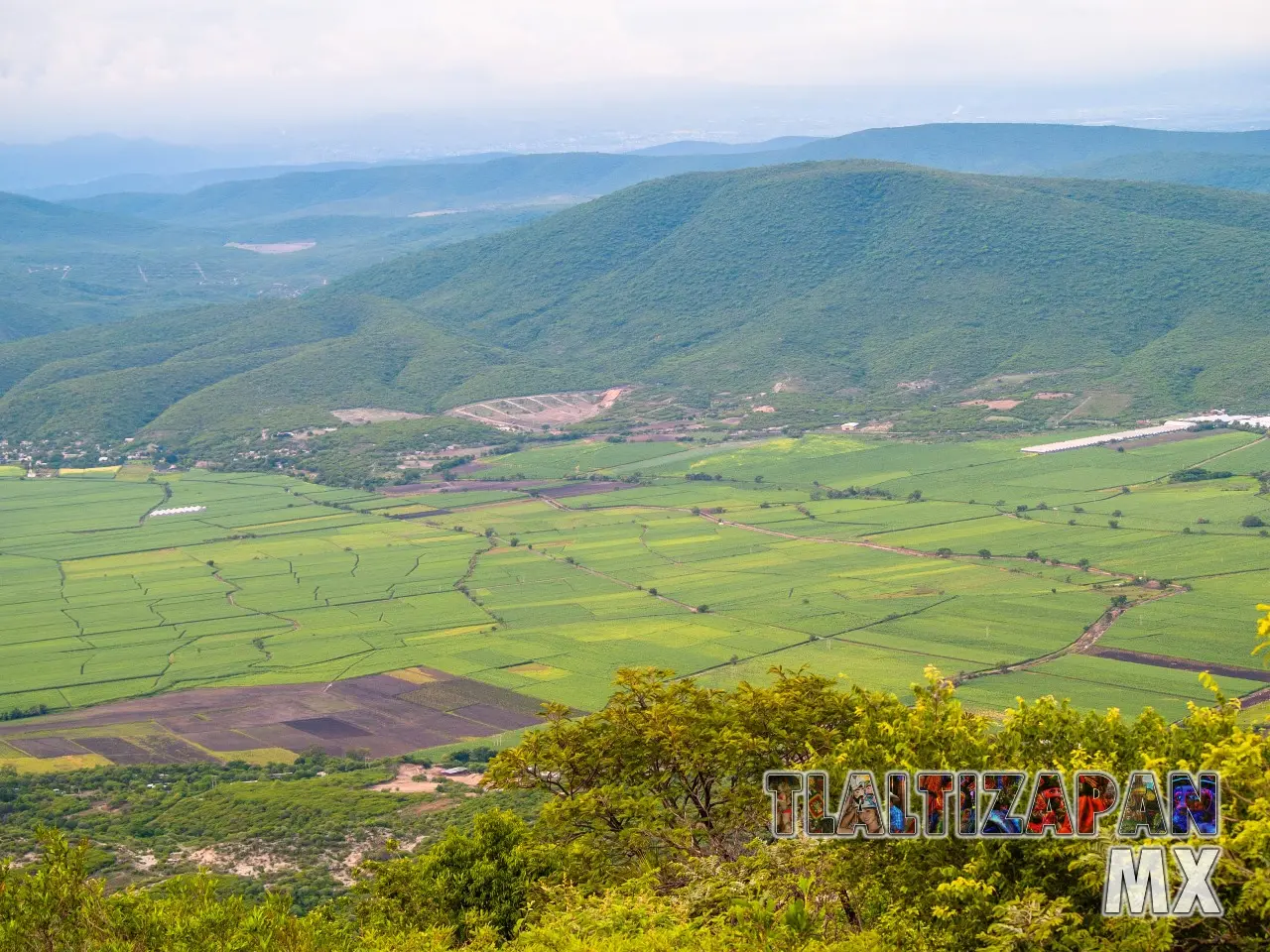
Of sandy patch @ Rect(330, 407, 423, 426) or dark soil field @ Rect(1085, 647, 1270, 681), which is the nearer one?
dark soil field @ Rect(1085, 647, 1270, 681)

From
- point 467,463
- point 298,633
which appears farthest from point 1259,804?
point 467,463

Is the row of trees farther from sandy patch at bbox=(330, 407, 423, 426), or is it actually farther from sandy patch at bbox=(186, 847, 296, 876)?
sandy patch at bbox=(330, 407, 423, 426)

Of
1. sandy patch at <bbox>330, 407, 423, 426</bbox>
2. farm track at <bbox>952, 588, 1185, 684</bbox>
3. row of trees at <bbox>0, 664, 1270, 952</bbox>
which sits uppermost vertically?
row of trees at <bbox>0, 664, 1270, 952</bbox>

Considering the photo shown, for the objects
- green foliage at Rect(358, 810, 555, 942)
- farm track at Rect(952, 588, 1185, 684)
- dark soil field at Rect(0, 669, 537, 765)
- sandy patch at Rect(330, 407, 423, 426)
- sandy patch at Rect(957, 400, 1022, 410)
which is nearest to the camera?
green foliage at Rect(358, 810, 555, 942)

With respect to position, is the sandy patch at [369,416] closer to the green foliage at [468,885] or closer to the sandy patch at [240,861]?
the sandy patch at [240,861]

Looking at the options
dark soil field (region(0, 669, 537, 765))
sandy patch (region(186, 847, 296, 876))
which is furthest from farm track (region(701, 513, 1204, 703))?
sandy patch (region(186, 847, 296, 876))

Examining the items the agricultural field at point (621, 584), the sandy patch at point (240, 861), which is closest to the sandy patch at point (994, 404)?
the agricultural field at point (621, 584)

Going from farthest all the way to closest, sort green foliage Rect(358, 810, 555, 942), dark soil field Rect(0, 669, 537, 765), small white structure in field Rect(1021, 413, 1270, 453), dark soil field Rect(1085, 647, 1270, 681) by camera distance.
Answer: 1. small white structure in field Rect(1021, 413, 1270, 453)
2. dark soil field Rect(1085, 647, 1270, 681)
3. dark soil field Rect(0, 669, 537, 765)
4. green foliage Rect(358, 810, 555, 942)

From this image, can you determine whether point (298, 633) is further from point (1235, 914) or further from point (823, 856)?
point (1235, 914)
